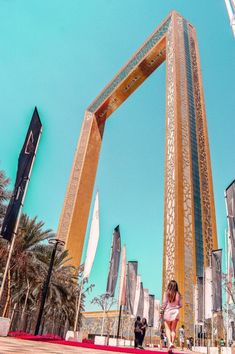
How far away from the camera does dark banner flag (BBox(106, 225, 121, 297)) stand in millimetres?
16617

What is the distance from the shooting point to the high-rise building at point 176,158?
105 ft

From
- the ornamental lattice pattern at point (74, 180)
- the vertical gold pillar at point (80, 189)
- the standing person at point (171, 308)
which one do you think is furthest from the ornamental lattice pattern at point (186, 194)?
the standing person at point (171, 308)

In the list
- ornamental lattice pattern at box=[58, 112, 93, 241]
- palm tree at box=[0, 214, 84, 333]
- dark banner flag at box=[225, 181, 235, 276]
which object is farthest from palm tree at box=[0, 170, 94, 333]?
ornamental lattice pattern at box=[58, 112, 93, 241]

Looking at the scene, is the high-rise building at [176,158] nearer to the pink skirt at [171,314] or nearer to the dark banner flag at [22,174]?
the dark banner flag at [22,174]

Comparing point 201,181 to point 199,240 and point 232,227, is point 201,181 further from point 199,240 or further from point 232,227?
point 232,227

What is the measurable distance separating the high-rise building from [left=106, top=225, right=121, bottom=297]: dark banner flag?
13.7m

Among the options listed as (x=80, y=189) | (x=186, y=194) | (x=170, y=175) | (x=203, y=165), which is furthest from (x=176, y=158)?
(x=80, y=189)

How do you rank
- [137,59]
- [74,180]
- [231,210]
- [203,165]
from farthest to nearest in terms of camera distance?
1. [74,180]
2. [137,59]
3. [203,165]
4. [231,210]

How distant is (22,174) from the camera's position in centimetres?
1139

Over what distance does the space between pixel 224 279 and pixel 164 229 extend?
11.1 m

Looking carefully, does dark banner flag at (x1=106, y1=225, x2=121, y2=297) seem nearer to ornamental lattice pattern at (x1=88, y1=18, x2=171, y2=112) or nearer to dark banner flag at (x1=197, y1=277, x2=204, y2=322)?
dark banner flag at (x1=197, y1=277, x2=204, y2=322)

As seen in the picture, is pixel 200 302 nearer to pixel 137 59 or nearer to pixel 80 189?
pixel 80 189

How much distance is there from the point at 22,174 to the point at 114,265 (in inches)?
332

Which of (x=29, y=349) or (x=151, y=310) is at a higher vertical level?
(x=151, y=310)
